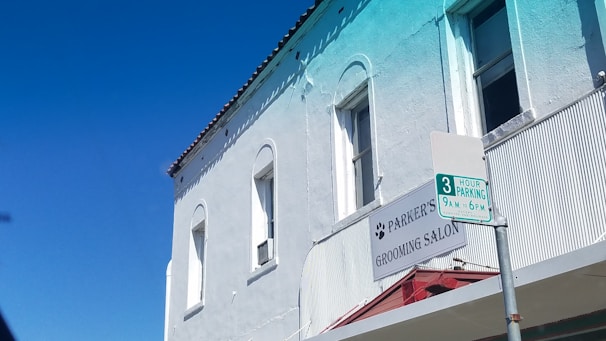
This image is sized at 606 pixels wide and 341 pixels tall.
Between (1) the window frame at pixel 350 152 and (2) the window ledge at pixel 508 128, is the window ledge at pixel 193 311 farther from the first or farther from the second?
Answer: (2) the window ledge at pixel 508 128

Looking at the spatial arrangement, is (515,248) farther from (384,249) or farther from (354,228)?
(354,228)

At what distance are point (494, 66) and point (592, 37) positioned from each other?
1468 millimetres

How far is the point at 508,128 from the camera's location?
7.04 m

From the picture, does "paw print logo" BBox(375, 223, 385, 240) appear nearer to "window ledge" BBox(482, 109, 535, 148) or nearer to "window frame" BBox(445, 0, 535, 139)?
"window frame" BBox(445, 0, 535, 139)

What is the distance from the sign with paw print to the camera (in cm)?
762

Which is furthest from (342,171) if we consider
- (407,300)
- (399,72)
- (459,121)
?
(407,300)

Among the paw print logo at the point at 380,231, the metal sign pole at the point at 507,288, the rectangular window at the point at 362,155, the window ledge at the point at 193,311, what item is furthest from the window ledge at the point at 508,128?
the window ledge at the point at 193,311

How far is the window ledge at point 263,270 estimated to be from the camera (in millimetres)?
11289

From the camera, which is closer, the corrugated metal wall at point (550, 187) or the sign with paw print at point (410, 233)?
the corrugated metal wall at point (550, 187)

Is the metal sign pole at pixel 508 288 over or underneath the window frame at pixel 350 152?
underneath

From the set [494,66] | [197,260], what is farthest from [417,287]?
[197,260]

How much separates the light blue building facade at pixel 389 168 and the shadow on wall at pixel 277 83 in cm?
4

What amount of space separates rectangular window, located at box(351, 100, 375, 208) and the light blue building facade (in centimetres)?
3

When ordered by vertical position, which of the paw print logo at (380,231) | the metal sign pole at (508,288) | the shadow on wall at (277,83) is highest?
the shadow on wall at (277,83)
